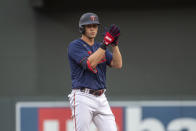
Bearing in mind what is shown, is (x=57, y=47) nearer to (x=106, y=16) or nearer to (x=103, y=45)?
(x=106, y=16)

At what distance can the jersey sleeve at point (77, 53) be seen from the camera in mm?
3273

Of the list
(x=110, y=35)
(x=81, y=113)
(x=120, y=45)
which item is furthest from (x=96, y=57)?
(x=120, y=45)

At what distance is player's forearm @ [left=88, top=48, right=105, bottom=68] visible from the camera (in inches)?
123

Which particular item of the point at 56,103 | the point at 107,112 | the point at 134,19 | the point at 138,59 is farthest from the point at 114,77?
the point at 107,112

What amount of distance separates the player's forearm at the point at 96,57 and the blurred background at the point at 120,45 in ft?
11.0

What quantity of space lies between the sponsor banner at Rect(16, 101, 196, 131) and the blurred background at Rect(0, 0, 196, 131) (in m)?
1.61

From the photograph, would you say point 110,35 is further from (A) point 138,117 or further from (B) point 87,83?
(A) point 138,117

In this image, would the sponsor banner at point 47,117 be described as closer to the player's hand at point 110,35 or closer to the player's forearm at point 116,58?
the player's forearm at point 116,58

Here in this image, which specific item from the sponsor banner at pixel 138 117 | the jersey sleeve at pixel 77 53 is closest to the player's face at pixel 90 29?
the jersey sleeve at pixel 77 53

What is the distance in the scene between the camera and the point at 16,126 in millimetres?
4965

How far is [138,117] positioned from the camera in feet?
16.0

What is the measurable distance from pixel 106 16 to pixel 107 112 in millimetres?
3355

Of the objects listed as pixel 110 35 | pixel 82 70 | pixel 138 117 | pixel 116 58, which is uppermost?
pixel 110 35

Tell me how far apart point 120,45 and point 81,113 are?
3.42 meters
